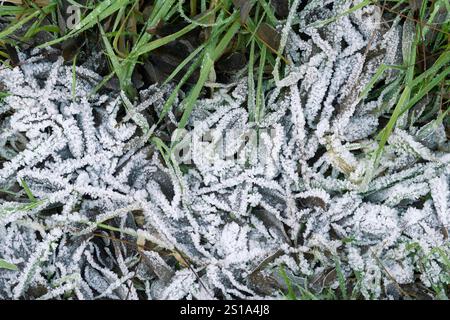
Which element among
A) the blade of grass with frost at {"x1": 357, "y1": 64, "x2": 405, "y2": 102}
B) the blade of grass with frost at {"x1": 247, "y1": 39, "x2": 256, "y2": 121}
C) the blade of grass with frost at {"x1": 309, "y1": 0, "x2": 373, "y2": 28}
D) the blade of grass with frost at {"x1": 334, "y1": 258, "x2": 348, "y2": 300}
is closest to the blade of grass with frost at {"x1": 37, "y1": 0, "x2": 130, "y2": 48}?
the blade of grass with frost at {"x1": 247, "y1": 39, "x2": 256, "y2": 121}

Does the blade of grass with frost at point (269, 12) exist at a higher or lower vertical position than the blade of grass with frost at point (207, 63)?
higher

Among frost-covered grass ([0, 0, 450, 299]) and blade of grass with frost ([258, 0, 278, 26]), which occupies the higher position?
blade of grass with frost ([258, 0, 278, 26])

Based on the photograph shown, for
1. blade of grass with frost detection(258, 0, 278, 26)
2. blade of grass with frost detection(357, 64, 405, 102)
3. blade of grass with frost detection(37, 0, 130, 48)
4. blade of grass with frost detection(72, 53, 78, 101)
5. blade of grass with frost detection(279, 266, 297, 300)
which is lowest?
blade of grass with frost detection(279, 266, 297, 300)

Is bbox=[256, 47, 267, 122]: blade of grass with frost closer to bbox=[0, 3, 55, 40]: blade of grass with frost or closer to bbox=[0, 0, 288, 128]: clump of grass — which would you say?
bbox=[0, 0, 288, 128]: clump of grass

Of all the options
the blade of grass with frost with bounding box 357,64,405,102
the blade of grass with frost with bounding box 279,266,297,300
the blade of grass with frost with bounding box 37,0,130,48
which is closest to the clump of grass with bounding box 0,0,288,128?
the blade of grass with frost with bounding box 37,0,130,48

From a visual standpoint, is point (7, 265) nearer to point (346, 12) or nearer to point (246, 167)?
point (246, 167)

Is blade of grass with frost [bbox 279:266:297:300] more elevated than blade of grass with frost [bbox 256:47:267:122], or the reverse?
blade of grass with frost [bbox 256:47:267:122]

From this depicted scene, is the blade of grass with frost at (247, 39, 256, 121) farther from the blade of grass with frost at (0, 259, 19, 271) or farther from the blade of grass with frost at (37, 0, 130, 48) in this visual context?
the blade of grass with frost at (0, 259, 19, 271)

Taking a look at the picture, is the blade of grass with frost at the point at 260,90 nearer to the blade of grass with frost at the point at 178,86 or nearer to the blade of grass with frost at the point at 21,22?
the blade of grass with frost at the point at 178,86

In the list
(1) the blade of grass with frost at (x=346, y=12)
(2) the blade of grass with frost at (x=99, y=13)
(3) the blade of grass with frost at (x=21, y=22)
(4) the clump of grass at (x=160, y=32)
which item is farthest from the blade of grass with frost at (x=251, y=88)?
(3) the blade of grass with frost at (x=21, y=22)
